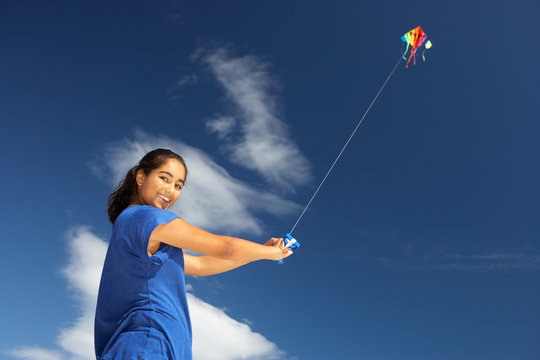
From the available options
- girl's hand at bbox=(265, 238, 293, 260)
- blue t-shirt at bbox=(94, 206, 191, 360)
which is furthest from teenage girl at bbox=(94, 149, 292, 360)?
girl's hand at bbox=(265, 238, 293, 260)

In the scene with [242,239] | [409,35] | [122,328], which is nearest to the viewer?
[122,328]

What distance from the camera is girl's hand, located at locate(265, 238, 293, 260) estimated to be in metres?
2.62

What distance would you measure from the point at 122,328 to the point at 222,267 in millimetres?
1075

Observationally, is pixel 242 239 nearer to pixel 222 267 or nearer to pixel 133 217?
pixel 133 217

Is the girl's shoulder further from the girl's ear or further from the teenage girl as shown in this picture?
the girl's ear

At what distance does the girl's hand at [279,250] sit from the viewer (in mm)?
2623

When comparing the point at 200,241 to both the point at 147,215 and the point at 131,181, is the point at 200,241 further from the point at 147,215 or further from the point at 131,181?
the point at 131,181

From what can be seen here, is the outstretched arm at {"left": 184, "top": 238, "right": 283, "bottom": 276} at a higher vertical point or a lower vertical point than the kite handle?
lower

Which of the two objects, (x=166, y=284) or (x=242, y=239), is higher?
(x=242, y=239)

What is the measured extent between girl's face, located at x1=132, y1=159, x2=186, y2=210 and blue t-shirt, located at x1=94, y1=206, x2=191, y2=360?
12.6 inches

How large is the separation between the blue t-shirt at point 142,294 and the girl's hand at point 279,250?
64 cm

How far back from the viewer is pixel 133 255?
210 centimetres

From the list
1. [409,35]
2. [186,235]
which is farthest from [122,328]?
[409,35]

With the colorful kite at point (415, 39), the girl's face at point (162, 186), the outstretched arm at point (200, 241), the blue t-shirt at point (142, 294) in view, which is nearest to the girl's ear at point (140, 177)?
the girl's face at point (162, 186)
